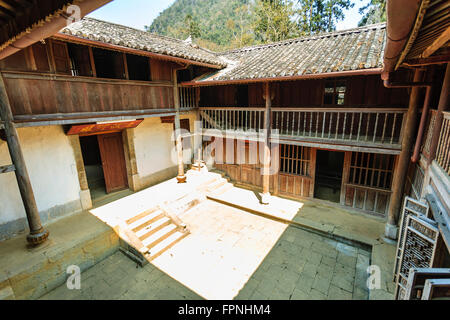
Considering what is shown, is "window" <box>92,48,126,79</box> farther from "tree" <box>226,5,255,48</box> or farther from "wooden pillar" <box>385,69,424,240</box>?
"tree" <box>226,5,255,48</box>

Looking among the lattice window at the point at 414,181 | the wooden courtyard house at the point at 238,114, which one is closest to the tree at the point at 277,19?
the wooden courtyard house at the point at 238,114

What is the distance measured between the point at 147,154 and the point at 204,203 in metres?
3.44

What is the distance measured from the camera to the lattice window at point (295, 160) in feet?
29.6

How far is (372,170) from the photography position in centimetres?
778

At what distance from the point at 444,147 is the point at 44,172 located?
33.4ft

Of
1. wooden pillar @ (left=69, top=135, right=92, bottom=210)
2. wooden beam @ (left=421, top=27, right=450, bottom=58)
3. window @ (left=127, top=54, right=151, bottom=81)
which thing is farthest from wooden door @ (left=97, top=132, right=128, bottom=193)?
wooden beam @ (left=421, top=27, right=450, bottom=58)

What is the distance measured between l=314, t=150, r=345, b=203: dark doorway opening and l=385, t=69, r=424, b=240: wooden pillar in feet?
9.39

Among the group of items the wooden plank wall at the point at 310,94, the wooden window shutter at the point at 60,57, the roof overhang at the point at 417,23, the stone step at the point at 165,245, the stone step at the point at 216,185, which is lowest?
the stone step at the point at 165,245

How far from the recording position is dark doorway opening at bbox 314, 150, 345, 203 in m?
10.2

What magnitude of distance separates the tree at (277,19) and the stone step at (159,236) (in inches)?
1031

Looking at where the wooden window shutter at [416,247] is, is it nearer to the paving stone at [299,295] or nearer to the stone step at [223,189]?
the paving stone at [299,295]

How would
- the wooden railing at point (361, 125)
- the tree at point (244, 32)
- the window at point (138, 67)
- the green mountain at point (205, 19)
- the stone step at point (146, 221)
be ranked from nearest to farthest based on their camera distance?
1. the wooden railing at point (361, 125)
2. the stone step at point (146, 221)
3. the window at point (138, 67)
4. the tree at point (244, 32)
5. the green mountain at point (205, 19)

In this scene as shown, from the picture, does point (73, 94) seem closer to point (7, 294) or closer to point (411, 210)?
point (7, 294)

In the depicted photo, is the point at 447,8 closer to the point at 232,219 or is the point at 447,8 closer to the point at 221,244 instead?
the point at 221,244
